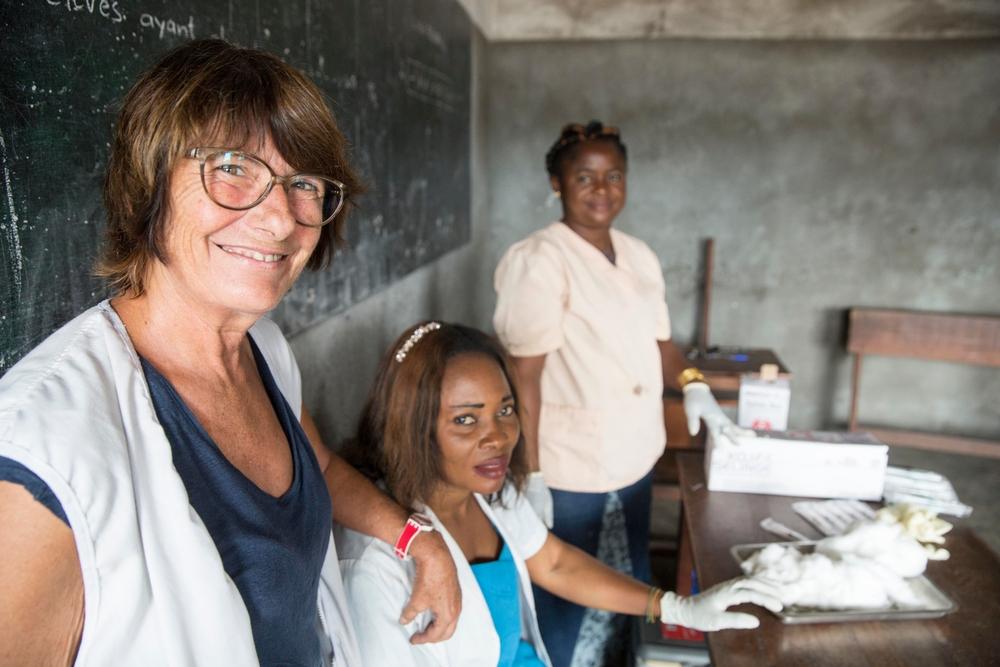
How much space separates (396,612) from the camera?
1.10 metres

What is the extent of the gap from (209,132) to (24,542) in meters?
0.39

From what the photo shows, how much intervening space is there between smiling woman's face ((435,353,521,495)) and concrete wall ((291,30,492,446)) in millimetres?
516

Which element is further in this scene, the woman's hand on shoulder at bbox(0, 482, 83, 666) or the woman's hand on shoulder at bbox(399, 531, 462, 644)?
the woman's hand on shoulder at bbox(399, 531, 462, 644)

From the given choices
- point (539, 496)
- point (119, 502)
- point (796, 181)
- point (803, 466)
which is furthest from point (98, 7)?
point (796, 181)

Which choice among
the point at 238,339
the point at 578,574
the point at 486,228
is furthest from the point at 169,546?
the point at 486,228

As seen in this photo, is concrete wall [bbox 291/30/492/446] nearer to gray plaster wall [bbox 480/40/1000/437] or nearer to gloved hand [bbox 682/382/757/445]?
gray plaster wall [bbox 480/40/1000/437]

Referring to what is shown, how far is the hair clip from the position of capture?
1307mm

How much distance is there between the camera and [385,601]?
1.10 metres

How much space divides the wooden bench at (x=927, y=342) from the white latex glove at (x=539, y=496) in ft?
9.08

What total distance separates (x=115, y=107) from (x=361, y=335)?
119 centimetres

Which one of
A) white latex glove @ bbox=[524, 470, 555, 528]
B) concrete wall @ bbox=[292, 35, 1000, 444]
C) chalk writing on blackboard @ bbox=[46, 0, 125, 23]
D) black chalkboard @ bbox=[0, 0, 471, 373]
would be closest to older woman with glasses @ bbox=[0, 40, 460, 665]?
black chalkboard @ bbox=[0, 0, 471, 373]

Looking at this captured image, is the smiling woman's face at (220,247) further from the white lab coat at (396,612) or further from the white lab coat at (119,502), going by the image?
the white lab coat at (396,612)

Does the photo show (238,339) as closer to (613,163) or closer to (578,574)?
(578,574)

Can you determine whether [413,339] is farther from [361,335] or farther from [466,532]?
[361,335]
